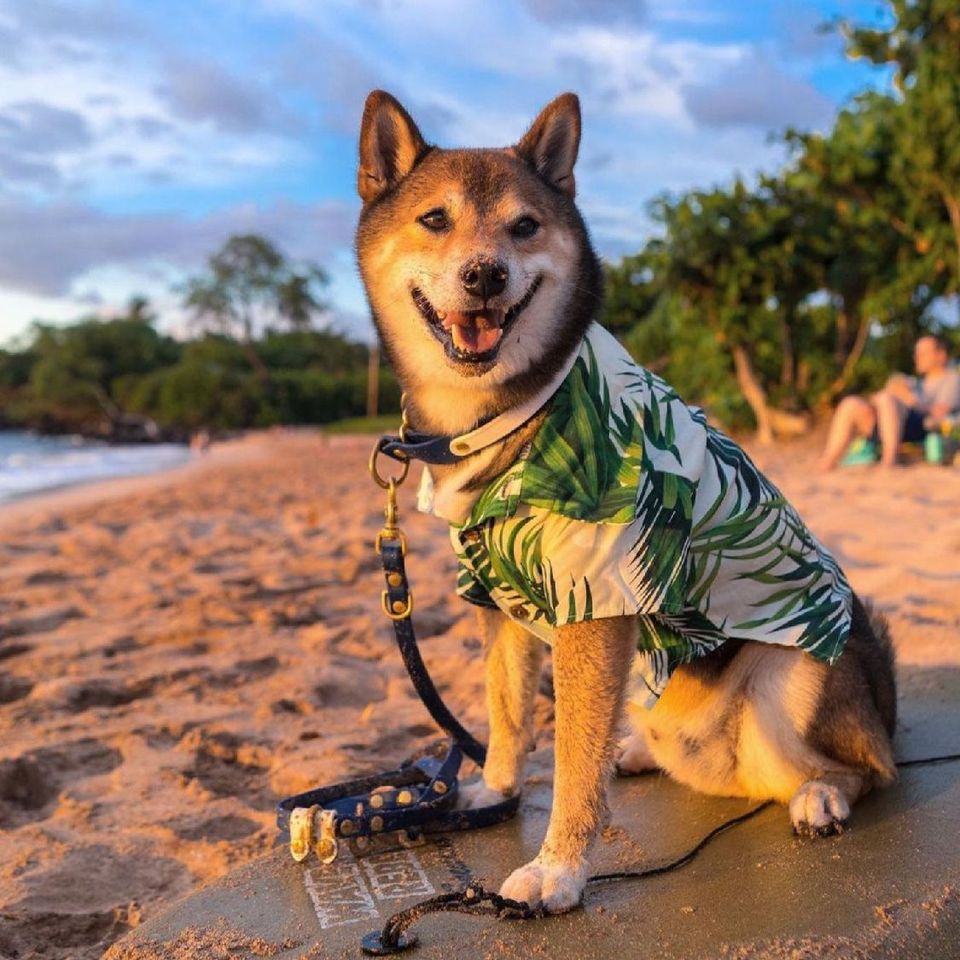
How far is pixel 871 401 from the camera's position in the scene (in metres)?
11.5

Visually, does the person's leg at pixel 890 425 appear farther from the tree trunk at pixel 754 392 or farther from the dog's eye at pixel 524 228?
the dog's eye at pixel 524 228

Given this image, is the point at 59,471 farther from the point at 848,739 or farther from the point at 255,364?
the point at 255,364

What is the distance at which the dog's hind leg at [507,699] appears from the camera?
2.84 metres

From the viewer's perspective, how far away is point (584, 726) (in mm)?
2373

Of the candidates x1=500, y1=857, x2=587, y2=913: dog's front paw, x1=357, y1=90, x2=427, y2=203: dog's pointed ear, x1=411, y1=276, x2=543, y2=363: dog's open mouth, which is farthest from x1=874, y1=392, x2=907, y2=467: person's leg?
x1=500, y1=857, x2=587, y2=913: dog's front paw

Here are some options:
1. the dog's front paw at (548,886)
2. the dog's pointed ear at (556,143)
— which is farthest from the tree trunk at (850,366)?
the dog's front paw at (548,886)

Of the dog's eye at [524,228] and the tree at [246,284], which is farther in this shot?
the tree at [246,284]

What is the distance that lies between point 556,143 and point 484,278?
737mm

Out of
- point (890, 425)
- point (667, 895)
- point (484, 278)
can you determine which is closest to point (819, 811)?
point (667, 895)

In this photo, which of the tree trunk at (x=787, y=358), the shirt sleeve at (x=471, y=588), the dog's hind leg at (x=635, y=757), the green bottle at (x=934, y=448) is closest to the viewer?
the shirt sleeve at (x=471, y=588)

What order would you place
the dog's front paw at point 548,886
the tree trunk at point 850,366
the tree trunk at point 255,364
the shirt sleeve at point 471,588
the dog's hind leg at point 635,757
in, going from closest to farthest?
1. the dog's front paw at point 548,886
2. the shirt sleeve at point 471,588
3. the dog's hind leg at point 635,757
4. the tree trunk at point 850,366
5. the tree trunk at point 255,364

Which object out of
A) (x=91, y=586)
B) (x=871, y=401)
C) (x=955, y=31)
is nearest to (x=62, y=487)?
(x=91, y=586)

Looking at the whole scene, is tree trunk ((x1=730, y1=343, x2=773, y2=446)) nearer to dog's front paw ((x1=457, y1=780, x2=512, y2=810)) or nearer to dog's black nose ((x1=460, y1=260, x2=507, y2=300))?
dog's front paw ((x1=457, y1=780, x2=512, y2=810))

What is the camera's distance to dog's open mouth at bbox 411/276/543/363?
2.55 metres
